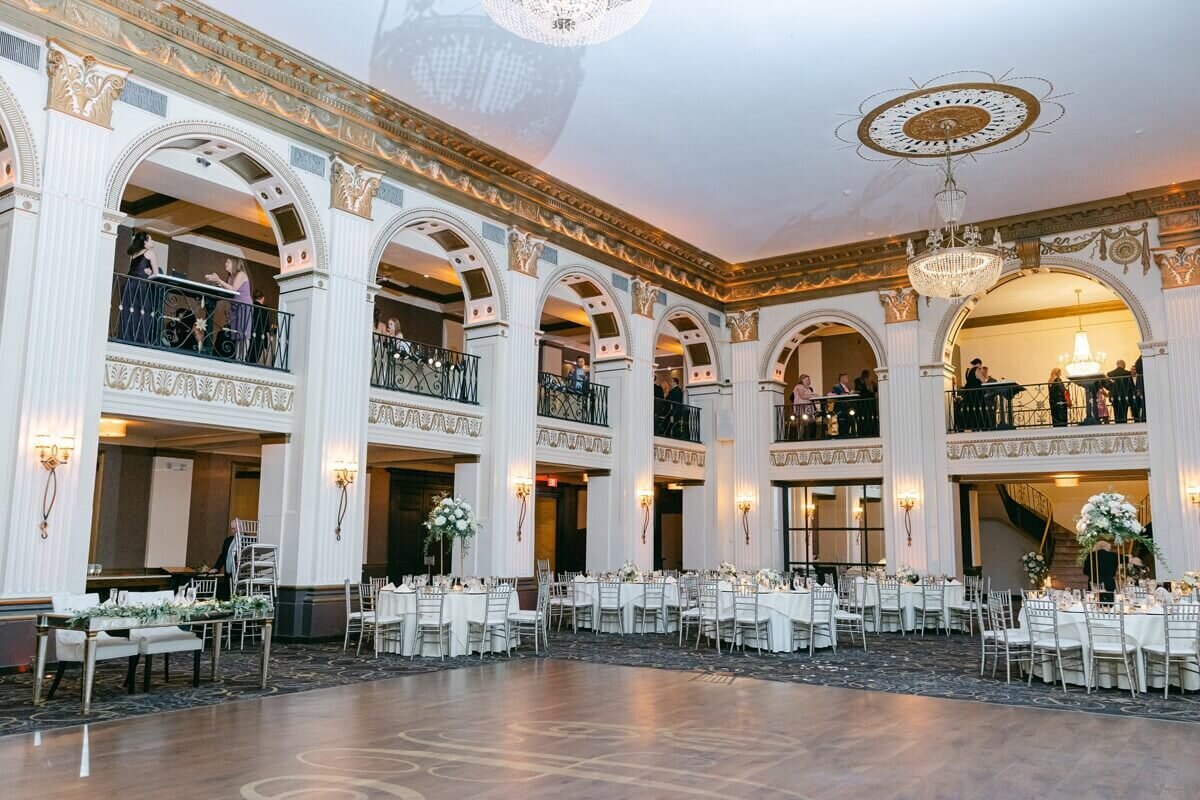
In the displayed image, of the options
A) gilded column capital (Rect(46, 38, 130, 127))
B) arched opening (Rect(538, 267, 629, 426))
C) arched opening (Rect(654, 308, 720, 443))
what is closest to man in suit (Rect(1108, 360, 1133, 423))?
arched opening (Rect(654, 308, 720, 443))

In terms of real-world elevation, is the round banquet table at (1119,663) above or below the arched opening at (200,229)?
below

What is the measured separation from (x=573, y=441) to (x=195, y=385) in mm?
6579

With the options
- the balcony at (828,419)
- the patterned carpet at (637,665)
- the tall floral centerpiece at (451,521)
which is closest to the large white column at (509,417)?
the tall floral centerpiece at (451,521)

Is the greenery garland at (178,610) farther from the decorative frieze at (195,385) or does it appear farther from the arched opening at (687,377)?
the arched opening at (687,377)

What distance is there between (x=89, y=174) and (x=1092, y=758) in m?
9.68

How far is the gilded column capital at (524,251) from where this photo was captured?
14.1 m

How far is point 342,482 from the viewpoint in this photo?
1123cm

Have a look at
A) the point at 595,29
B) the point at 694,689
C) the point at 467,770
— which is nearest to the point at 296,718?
the point at 467,770

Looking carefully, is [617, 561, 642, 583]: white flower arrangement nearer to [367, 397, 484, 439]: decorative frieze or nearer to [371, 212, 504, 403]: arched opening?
[367, 397, 484, 439]: decorative frieze

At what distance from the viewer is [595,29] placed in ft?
24.9

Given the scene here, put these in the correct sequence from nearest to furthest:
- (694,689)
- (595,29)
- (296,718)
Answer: (296,718)
(595,29)
(694,689)

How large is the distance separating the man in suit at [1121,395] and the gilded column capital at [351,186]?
39.1 ft

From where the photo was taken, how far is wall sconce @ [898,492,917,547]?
16.4 meters

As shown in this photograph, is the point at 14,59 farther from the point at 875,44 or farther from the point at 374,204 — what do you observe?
the point at 875,44
